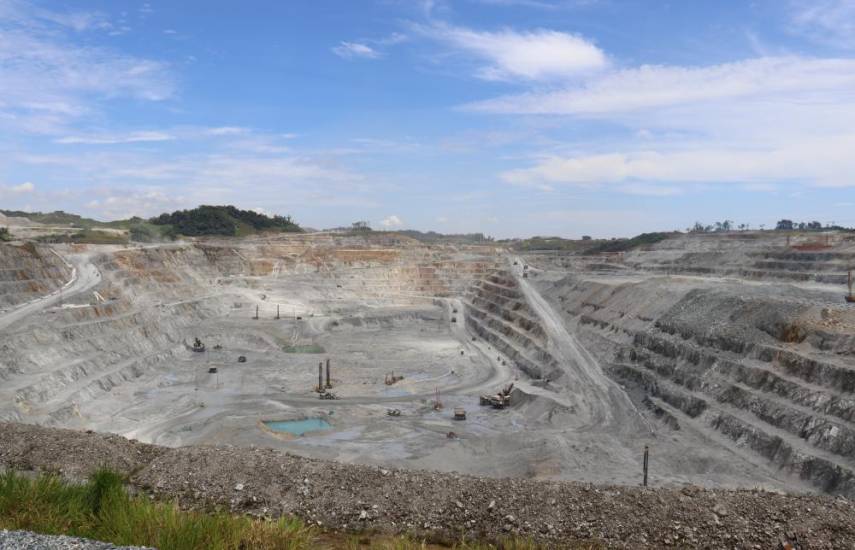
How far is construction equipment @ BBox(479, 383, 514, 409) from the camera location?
43766 millimetres

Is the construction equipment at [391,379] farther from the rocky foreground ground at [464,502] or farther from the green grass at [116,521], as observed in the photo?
the green grass at [116,521]

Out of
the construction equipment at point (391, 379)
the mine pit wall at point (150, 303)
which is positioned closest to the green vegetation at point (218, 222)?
the mine pit wall at point (150, 303)

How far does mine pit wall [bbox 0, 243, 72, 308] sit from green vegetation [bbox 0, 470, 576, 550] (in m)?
48.1

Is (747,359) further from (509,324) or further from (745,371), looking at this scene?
(509,324)

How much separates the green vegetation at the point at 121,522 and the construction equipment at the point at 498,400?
96.4 feet

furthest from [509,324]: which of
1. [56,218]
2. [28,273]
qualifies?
[56,218]

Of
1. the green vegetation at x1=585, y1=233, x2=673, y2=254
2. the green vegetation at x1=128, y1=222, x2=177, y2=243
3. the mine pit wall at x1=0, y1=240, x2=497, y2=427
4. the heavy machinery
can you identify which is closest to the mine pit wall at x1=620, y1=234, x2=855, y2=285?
the green vegetation at x1=585, y1=233, x2=673, y2=254

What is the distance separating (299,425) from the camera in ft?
128

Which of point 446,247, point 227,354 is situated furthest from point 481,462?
point 446,247

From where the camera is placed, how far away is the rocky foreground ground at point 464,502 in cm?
1535

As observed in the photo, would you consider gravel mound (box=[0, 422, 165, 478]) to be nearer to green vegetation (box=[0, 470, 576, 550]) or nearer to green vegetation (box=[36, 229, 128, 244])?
green vegetation (box=[0, 470, 576, 550])

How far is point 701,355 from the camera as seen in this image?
1569 inches

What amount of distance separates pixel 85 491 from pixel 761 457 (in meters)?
28.0

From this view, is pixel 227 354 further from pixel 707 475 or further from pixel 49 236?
pixel 49 236
